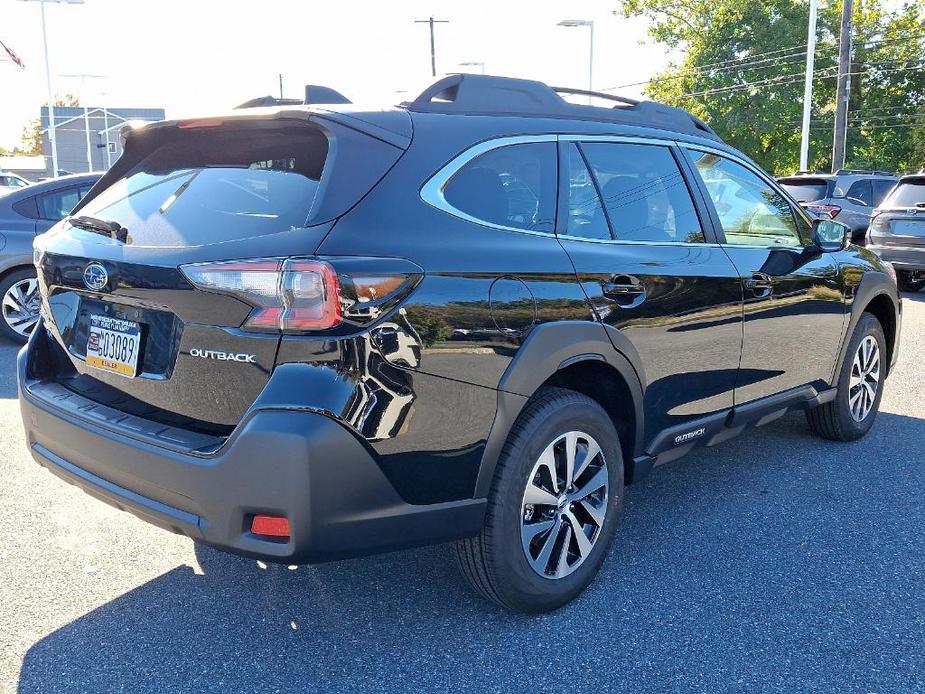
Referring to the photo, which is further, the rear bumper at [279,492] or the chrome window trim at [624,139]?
the chrome window trim at [624,139]

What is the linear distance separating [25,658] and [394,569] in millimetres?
1302

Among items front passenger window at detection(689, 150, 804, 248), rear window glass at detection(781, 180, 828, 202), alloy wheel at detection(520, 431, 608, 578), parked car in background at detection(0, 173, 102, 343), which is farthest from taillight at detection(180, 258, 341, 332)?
rear window glass at detection(781, 180, 828, 202)

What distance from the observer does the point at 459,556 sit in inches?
111

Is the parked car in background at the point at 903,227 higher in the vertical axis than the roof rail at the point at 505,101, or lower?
lower

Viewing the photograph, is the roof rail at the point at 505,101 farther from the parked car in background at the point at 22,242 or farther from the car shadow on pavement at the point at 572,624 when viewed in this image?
the parked car in background at the point at 22,242

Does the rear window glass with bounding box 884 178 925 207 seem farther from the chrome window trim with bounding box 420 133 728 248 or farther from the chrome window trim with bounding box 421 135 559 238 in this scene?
the chrome window trim with bounding box 421 135 559 238

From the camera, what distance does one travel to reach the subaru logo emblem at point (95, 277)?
269 cm

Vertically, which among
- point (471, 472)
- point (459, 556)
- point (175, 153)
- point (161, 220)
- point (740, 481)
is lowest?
point (740, 481)

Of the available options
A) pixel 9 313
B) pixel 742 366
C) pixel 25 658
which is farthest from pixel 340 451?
pixel 9 313

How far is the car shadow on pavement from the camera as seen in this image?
8.59ft

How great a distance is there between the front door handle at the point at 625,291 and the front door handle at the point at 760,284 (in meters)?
0.83

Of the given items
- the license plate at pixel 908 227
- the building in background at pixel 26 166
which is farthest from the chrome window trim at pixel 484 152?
the building in background at pixel 26 166

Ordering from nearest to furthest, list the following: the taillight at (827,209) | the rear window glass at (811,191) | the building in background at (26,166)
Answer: the taillight at (827,209)
the rear window glass at (811,191)
the building in background at (26,166)

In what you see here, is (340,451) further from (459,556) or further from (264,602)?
(264,602)
